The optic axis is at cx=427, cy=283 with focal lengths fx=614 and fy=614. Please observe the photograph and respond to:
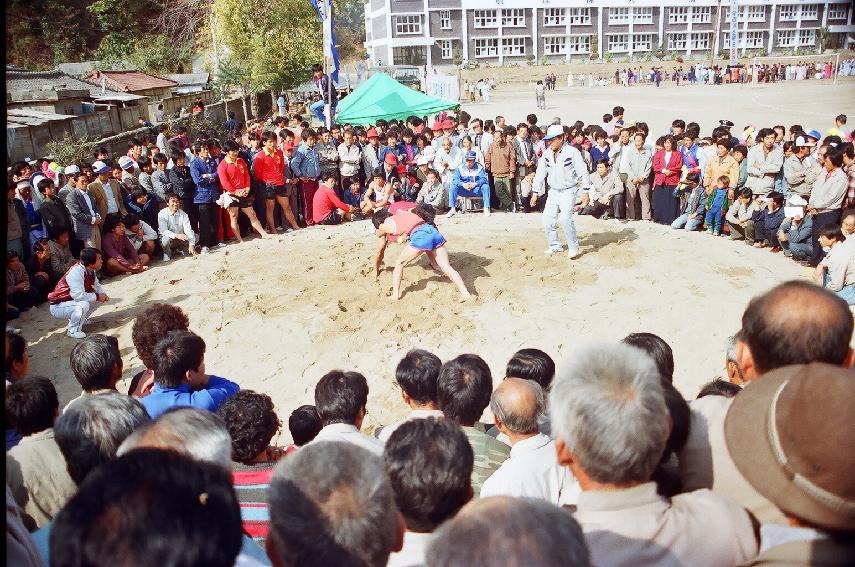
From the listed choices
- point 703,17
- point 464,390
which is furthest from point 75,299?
point 703,17

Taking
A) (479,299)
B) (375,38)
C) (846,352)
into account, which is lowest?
(479,299)

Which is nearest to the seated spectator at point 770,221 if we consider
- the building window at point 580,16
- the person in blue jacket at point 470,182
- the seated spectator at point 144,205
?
the person in blue jacket at point 470,182

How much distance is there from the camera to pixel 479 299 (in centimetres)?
685

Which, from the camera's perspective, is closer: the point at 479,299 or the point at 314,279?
the point at 479,299

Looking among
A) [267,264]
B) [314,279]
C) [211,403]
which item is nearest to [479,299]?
[314,279]

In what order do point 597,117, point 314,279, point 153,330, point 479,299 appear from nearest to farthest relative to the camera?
point 153,330 < point 479,299 < point 314,279 < point 597,117

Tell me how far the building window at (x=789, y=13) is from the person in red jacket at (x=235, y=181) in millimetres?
71936

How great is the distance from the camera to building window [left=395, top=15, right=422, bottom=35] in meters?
58.8

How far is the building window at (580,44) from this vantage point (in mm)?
62125

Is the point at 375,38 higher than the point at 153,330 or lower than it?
higher

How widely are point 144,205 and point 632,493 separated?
9024mm

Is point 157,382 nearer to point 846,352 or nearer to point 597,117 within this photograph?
point 846,352

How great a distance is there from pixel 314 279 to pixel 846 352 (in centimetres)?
632

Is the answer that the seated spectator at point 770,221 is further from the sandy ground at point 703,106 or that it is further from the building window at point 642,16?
the building window at point 642,16
